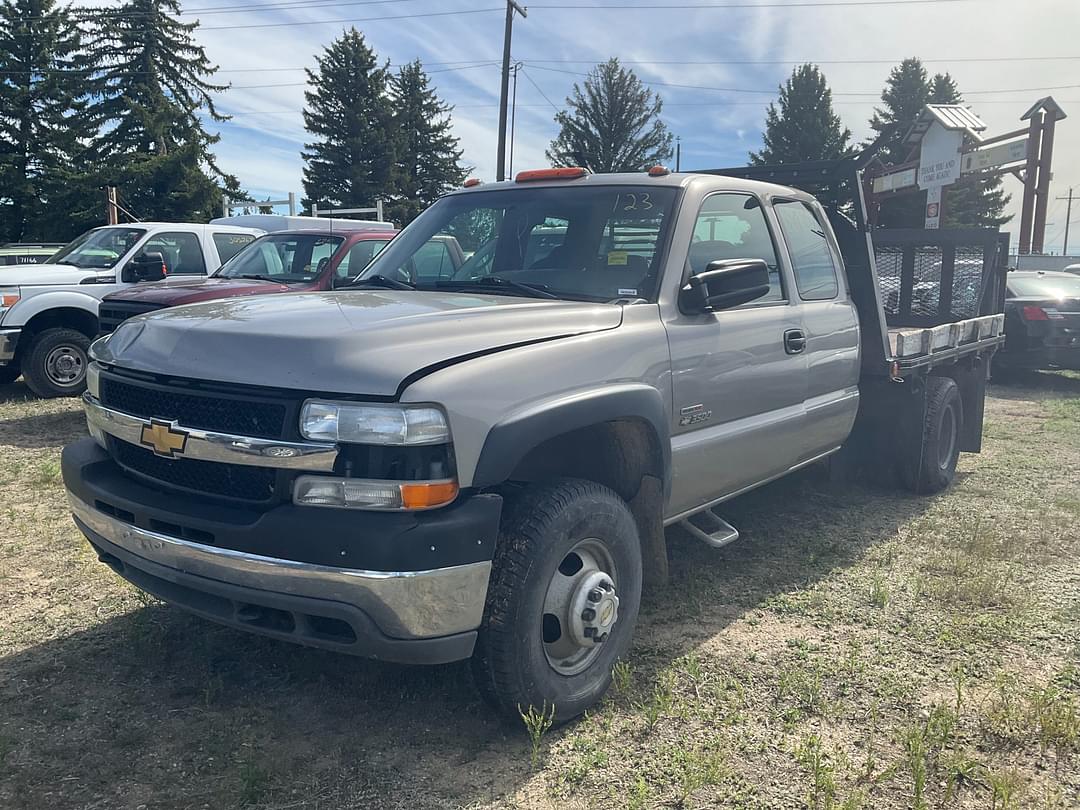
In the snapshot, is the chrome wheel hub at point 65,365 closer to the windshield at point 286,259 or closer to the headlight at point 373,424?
the windshield at point 286,259

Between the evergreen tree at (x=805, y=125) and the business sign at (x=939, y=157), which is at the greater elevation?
the evergreen tree at (x=805, y=125)

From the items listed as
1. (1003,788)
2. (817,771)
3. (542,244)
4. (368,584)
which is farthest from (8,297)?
(1003,788)

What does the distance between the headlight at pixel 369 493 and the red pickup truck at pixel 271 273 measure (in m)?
5.19

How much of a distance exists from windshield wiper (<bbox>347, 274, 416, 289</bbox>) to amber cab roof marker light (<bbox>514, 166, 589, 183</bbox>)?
82cm

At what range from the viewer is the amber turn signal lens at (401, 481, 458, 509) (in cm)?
248

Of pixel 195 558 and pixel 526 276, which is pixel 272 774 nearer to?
pixel 195 558

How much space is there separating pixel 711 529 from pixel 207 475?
2.54 m

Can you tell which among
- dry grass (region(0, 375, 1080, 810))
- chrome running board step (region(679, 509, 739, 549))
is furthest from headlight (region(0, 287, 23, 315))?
chrome running board step (region(679, 509, 739, 549))

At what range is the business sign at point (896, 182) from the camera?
1534 centimetres

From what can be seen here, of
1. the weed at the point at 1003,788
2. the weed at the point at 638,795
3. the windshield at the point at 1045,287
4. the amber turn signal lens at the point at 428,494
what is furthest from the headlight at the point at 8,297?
the windshield at the point at 1045,287

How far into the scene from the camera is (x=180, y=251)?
33.4 feet

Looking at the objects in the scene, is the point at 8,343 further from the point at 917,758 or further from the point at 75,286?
the point at 917,758

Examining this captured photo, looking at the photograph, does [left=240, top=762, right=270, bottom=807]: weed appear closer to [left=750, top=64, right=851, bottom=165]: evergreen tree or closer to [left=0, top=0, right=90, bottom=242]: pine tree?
[left=0, top=0, right=90, bottom=242]: pine tree

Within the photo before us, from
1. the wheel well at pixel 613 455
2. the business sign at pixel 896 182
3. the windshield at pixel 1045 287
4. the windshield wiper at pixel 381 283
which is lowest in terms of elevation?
the wheel well at pixel 613 455
